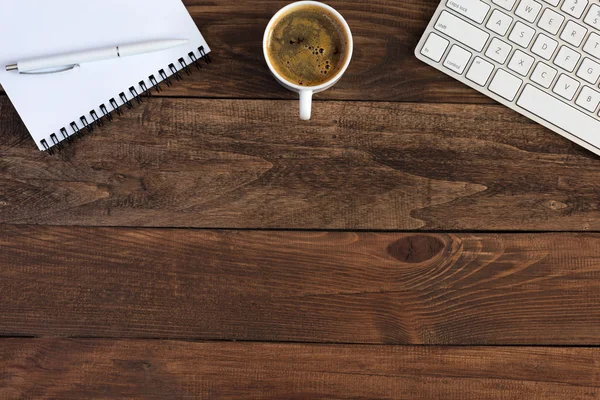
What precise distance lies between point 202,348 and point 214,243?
0.44 ft

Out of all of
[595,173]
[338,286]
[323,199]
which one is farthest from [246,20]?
[595,173]

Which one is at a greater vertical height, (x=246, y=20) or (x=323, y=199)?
(x=246, y=20)

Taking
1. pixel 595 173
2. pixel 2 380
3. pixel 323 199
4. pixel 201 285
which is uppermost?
pixel 595 173

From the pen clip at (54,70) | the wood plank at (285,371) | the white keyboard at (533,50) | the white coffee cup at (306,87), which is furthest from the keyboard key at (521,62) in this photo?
the pen clip at (54,70)

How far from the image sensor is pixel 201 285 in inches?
26.7

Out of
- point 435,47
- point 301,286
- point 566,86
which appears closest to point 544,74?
point 566,86

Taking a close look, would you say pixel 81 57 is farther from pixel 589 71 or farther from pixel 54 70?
pixel 589 71

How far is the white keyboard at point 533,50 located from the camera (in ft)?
2.16

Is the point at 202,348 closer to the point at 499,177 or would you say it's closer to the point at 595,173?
the point at 499,177

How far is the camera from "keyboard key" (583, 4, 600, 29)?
658 mm

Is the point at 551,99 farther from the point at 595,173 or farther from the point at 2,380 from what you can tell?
the point at 2,380

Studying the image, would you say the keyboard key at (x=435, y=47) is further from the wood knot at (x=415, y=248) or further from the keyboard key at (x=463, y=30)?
the wood knot at (x=415, y=248)

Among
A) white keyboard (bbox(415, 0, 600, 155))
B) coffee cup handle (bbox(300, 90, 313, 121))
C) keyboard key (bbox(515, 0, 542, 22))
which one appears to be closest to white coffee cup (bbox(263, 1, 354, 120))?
coffee cup handle (bbox(300, 90, 313, 121))

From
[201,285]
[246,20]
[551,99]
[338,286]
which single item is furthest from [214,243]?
[551,99]
